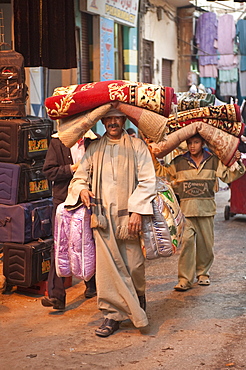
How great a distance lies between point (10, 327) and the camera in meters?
5.53

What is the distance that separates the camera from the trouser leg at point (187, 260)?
671cm

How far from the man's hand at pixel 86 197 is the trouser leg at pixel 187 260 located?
1849mm

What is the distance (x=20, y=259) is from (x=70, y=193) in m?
1.31

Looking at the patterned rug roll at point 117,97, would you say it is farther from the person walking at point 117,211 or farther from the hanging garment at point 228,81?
the hanging garment at point 228,81

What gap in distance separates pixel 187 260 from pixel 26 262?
1.68 meters

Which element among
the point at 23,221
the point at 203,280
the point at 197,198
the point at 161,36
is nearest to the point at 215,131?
the point at 197,198

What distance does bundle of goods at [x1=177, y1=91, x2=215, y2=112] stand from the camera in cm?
711

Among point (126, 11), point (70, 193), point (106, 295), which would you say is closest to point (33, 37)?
point (70, 193)

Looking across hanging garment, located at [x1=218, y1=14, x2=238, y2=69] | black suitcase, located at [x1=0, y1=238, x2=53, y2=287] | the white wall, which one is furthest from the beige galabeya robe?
hanging garment, located at [x1=218, y1=14, x2=238, y2=69]

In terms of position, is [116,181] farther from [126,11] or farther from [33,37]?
[126,11]

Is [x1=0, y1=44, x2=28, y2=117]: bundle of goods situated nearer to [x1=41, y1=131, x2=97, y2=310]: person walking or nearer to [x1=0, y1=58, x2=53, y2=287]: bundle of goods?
[x1=0, y1=58, x2=53, y2=287]: bundle of goods

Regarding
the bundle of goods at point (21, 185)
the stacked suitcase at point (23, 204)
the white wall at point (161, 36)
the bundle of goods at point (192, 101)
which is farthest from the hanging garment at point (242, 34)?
the stacked suitcase at point (23, 204)

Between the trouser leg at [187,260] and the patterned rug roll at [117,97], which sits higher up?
the patterned rug roll at [117,97]

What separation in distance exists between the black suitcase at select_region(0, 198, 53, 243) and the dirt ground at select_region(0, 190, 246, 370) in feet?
2.09
